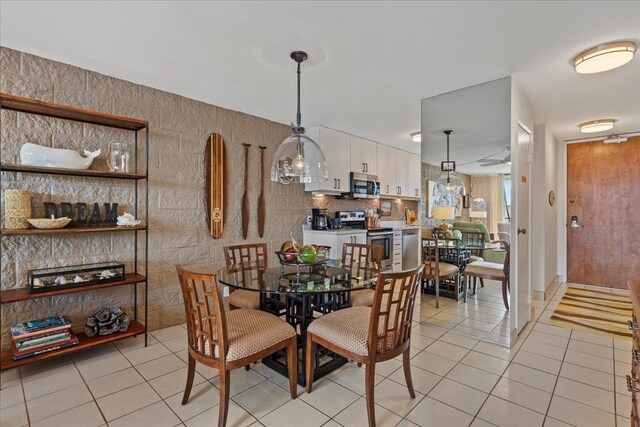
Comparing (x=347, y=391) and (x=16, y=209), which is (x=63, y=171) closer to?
(x=16, y=209)

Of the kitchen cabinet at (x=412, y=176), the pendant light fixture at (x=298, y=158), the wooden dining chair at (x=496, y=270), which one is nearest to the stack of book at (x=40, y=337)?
the pendant light fixture at (x=298, y=158)

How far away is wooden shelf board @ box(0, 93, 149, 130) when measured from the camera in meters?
2.15

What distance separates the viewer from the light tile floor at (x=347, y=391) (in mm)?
1812

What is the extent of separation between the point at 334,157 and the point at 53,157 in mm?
3134

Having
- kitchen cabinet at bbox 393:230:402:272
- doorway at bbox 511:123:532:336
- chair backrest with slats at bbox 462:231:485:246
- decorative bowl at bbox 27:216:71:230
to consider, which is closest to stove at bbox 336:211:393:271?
kitchen cabinet at bbox 393:230:402:272

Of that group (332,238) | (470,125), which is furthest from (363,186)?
(470,125)

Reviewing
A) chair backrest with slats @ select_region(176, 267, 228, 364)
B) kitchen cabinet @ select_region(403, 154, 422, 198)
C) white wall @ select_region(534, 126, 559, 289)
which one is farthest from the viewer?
kitchen cabinet @ select_region(403, 154, 422, 198)

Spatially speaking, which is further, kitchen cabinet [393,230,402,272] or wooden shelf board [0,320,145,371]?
kitchen cabinet [393,230,402,272]

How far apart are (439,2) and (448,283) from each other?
3.03m

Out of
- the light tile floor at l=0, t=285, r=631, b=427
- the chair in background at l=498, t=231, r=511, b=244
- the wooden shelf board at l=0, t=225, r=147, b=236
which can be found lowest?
the light tile floor at l=0, t=285, r=631, b=427

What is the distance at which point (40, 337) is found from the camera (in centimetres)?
224

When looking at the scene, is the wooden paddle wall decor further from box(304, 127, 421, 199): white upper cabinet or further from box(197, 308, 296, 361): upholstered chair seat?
box(197, 308, 296, 361): upholstered chair seat

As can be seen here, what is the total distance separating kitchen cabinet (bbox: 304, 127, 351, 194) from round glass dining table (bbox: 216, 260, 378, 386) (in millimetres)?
1968

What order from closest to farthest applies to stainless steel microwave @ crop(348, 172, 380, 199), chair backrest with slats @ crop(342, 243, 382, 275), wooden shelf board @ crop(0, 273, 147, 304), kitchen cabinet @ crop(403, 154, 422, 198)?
1. wooden shelf board @ crop(0, 273, 147, 304)
2. chair backrest with slats @ crop(342, 243, 382, 275)
3. stainless steel microwave @ crop(348, 172, 380, 199)
4. kitchen cabinet @ crop(403, 154, 422, 198)
